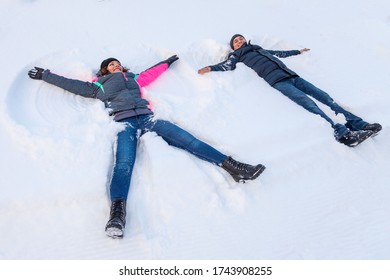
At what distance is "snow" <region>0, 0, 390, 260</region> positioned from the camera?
2.91 meters

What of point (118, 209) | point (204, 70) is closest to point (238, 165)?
point (118, 209)

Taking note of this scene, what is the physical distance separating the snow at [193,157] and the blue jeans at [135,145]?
9 centimetres

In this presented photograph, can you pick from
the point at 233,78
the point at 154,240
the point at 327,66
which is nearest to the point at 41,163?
the point at 154,240

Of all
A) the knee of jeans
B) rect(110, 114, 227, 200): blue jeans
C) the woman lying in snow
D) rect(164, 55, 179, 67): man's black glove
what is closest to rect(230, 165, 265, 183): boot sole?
the woman lying in snow

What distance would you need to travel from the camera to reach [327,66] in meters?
4.77

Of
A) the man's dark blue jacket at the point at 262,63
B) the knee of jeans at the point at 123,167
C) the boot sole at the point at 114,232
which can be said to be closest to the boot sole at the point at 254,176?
the knee of jeans at the point at 123,167

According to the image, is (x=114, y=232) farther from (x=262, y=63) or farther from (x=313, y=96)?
(x=262, y=63)

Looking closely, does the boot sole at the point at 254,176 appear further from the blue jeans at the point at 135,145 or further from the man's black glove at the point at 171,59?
the man's black glove at the point at 171,59

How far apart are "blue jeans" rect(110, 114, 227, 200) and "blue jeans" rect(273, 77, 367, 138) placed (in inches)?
49.4

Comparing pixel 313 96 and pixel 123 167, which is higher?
pixel 313 96

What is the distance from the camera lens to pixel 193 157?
3457mm

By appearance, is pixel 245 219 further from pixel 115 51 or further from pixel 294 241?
pixel 115 51

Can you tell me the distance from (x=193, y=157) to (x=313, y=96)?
1.67m

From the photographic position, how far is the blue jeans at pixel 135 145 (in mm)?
3124
